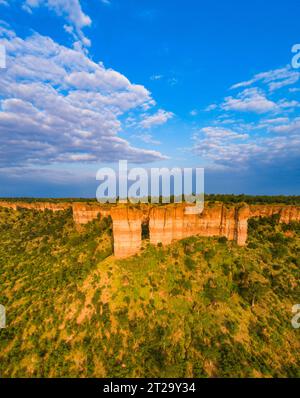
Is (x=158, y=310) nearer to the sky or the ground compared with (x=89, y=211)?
nearer to the ground

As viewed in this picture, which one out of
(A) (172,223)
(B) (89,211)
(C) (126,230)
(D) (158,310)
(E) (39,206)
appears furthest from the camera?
(E) (39,206)

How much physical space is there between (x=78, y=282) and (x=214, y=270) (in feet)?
86.3

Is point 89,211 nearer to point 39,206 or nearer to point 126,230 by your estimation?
point 126,230

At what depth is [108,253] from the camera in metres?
45.5

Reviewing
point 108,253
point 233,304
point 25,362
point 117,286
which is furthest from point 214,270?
point 25,362

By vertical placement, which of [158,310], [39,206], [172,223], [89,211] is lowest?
[158,310]

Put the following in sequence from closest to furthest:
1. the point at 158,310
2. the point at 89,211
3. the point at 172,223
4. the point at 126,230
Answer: the point at 158,310, the point at 126,230, the point at 172,223, the point at 89,211

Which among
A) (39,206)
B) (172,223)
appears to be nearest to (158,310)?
(172,223)

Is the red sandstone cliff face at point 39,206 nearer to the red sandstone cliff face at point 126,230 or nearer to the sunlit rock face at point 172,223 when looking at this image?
the sunlit rock face at point 172,223

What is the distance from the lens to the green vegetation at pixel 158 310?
100 feet

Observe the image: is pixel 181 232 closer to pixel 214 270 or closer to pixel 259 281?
pixel 214 270

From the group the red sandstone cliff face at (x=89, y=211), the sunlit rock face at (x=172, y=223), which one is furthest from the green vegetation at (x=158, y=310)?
the red sandstone cliff face at (x=89, y=211)

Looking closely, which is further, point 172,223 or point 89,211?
point 89,211

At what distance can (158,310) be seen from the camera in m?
36.0
